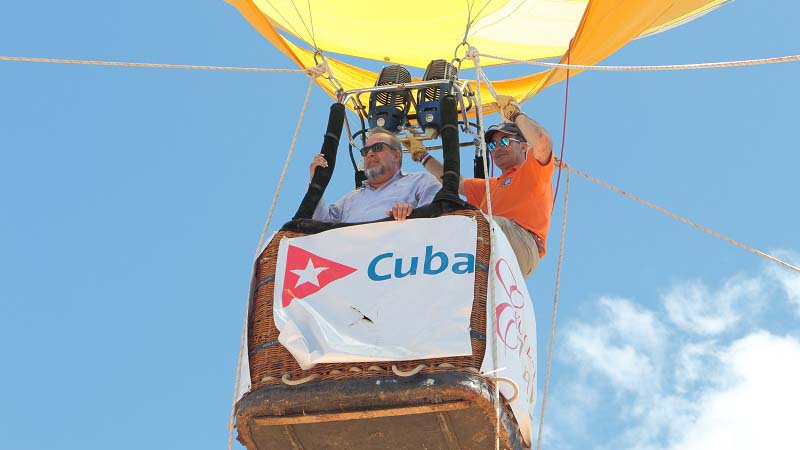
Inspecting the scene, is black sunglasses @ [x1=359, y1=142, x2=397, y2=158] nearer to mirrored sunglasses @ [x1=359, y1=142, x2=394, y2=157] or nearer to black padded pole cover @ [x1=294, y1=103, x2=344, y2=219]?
mirrored sunglasses @ [x1=359, y1=142, x2=394, y2=157]

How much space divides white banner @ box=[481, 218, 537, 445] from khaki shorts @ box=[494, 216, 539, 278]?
1.07 feet

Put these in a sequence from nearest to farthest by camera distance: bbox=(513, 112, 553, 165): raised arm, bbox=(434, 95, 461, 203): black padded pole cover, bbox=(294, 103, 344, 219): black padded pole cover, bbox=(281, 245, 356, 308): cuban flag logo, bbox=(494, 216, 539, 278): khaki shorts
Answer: bbox=(281, 245, 356, 308): cuban flag logo → bbox=(434, 95, 461, 203): black padded pole cover → bbox=(294, 103, 344, 219): black padded pole cover → bbox=(494, 216, 539, 278): khaki shorts → bbox=(513, 112, 553, 165): raised arm

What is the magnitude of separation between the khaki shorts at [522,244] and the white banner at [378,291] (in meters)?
0.64

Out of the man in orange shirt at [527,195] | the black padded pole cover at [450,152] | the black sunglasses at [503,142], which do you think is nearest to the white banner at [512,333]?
the black padded pole cover at [450,152]

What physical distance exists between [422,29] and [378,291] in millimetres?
3175

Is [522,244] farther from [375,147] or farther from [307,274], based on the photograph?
[307,274]

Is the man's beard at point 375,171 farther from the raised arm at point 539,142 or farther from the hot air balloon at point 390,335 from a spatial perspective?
the raised arm at point 539,142

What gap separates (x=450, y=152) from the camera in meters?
4.54

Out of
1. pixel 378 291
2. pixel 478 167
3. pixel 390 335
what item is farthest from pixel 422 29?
pixel 390 335

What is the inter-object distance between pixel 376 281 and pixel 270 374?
1.62 feet

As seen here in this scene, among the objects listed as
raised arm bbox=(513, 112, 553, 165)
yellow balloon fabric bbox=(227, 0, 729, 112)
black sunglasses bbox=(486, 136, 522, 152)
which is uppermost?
yellow balloon fabric bbox=(227, 0, 729, 112)

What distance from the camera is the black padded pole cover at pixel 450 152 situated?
4379mm

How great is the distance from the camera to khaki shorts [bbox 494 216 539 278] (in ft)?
15.9

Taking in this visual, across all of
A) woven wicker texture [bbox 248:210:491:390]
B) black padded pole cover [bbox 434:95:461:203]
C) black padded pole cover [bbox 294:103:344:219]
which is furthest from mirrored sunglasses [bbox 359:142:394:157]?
woven wicker texture [bbox 248:210:491:390]
